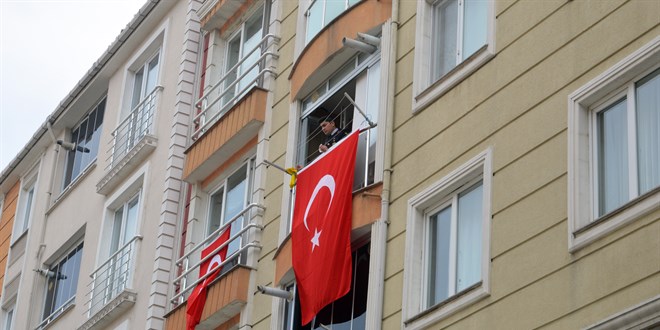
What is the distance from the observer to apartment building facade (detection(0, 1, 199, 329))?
30344mm

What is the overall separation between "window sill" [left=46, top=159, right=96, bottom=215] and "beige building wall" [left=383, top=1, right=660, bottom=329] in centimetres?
1715

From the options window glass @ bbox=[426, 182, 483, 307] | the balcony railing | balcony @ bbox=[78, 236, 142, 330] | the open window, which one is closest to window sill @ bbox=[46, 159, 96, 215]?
balcony @ bbox=[78, 236, 142, 330]

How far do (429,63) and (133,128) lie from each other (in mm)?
14487

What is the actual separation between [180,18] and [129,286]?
6.62 metres

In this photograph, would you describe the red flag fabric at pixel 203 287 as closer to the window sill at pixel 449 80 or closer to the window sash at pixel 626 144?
the window sill at pixel 449 80

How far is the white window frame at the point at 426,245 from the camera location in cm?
1788

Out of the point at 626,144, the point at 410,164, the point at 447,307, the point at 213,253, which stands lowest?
the point at 447,307

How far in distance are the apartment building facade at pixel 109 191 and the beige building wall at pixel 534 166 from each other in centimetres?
1074

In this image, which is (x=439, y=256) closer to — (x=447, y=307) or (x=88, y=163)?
(x=447, y=307)

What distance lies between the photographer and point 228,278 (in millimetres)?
25312

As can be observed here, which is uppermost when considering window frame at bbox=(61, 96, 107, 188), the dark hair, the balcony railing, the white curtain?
window frame at bbox=(61, 96, 107, 188)

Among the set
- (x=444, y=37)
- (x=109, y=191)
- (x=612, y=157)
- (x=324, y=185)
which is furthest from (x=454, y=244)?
(x=109, y=191)

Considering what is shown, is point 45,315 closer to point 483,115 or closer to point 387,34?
point 387,34

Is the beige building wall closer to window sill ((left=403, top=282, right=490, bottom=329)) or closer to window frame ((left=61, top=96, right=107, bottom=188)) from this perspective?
window sill ((left=403, top=282, right=490, bottom=329))
